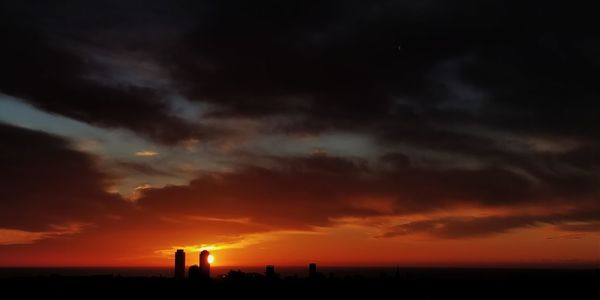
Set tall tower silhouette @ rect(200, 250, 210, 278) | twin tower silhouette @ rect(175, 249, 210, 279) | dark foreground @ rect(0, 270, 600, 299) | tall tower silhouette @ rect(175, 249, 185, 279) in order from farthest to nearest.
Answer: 1. tall tower silhouette @ rect(175, 249, 185, 279)
2. tall tower silhouette @ rect(200, 250, 210, 278)
3. twin tower silhouette @ rect(175, 249, 210, 279)
4. dark foreground @ rect(0, 270, 600, 299)

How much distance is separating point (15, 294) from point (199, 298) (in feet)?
27.5

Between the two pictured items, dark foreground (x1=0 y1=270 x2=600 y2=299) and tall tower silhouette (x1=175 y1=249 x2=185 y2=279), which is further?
tall tower silhouette (x1=175 y1=249 x2=185 y2=279)

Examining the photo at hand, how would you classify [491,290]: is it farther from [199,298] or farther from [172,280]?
[172,280]

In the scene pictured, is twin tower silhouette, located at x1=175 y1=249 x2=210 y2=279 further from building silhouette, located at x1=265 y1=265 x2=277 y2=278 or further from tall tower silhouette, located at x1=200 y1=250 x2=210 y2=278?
building silhouette, located at x1=265 y1=265 x2=277 y2=278

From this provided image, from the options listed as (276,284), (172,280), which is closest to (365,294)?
(276,284)

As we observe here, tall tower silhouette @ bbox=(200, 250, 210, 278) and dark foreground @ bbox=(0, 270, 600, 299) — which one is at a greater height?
tall tower silhouette @ bbox=(200, 250, 210, 278)

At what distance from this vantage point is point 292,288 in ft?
101

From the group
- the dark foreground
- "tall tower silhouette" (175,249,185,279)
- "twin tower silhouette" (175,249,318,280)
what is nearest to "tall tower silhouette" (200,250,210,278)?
"twin tower silhouette" (175,249,318,280)

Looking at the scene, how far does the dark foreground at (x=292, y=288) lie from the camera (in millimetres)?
28641

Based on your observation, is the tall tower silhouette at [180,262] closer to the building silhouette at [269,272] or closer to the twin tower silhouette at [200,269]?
the twin tower silhouette at [200,269]

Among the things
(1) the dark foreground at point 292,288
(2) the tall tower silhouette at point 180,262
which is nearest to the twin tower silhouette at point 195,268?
(2) the tall tower silhouette at point 180,262

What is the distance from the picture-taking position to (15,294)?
2770 centimetres

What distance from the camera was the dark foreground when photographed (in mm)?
28641

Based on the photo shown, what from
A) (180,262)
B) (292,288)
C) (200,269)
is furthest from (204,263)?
(292,288)
